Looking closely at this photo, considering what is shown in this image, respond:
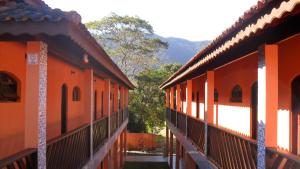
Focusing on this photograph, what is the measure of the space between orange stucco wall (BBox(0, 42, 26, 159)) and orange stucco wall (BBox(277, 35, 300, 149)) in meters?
4.91

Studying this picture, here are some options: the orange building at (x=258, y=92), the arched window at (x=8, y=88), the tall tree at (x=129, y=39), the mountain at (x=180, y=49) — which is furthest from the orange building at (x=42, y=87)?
the mountain at (x=180, y=49)

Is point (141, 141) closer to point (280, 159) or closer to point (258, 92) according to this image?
point (258, 92)

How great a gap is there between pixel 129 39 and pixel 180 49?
311 ft

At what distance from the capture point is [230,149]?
24.4 feet

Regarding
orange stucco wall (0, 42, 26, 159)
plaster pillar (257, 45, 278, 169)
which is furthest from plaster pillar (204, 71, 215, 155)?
orange stucco wall (0, 42, 26, 159)

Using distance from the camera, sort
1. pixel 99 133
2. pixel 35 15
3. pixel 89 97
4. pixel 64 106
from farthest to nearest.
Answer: pixel 99 133 < pixel 64 106 < pixel 89 97 < pixel 35 15

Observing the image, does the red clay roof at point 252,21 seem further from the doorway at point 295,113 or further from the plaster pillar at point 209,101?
the plaster pillar at point 209,101

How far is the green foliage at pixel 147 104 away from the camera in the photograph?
117 feet

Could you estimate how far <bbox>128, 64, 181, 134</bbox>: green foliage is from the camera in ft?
117

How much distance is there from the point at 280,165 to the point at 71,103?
27.8ft

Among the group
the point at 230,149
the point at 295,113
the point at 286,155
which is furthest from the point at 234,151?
the point at 286,155

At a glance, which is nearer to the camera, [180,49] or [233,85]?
[233,85]

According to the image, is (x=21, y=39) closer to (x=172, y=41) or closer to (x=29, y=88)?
(x=29, y=88)

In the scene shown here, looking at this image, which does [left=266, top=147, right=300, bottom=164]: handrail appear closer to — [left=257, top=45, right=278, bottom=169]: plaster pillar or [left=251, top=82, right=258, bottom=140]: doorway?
[left=257, top=45, right=278, bottom=169]: plaster pillar
